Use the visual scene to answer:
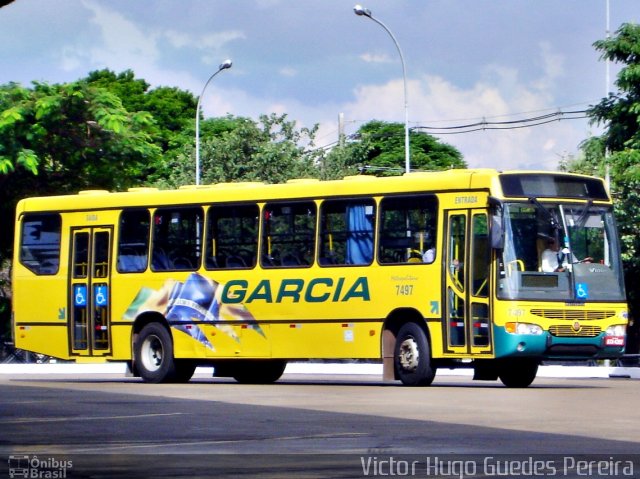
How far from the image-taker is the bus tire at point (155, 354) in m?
27.3

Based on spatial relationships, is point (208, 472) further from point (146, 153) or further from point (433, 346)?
point (146, 153)

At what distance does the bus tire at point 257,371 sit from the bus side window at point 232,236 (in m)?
2.02

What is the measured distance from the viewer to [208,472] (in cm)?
1034

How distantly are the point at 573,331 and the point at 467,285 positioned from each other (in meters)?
1.69

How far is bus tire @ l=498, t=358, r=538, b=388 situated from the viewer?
25156 millimetres

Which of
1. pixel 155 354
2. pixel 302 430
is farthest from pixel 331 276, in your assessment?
pixel 302 430

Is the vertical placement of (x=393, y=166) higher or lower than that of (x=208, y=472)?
higher

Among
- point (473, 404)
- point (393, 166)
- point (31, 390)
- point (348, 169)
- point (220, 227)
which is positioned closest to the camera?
point (473, 404)

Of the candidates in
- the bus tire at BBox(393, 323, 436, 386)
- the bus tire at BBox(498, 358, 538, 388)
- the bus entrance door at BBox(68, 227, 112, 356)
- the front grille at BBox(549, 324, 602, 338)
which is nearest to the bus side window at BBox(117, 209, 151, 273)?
the bus entrance door at BBox(68, 227, 112, 356)

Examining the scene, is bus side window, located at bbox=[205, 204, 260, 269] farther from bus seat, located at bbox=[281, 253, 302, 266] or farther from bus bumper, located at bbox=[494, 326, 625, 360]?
bus bumper, located at bbox=[494, 326, 625, 360]

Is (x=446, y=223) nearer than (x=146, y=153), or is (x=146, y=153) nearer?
(x=446, y=223)

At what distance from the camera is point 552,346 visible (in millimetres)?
23781

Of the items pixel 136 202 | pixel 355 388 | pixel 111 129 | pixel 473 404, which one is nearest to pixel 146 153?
pixel 111 129

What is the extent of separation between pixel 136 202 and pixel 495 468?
18.0 meters
